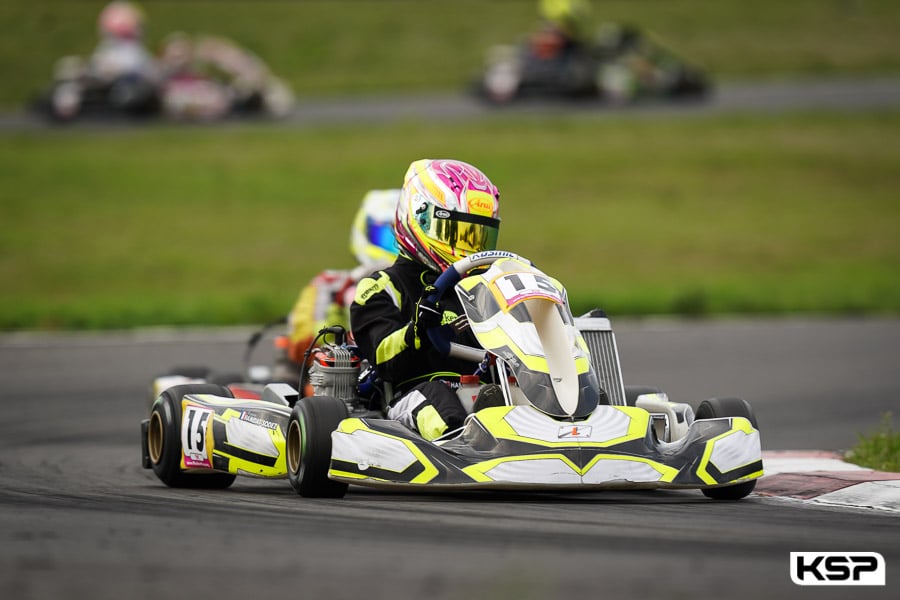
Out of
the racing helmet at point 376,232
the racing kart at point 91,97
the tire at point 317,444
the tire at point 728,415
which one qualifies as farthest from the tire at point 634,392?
the racing kart at point 91,97

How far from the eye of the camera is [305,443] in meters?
5.83

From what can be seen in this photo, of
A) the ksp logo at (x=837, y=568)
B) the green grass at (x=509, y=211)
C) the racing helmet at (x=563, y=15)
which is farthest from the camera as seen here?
the racing helmet at (x=563, y=15)

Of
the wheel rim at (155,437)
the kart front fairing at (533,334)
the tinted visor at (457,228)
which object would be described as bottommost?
the wheel rim at (155,437)

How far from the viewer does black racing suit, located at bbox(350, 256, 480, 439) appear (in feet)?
19.2

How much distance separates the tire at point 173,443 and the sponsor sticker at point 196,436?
5 cm

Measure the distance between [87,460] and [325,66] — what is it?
25.8 metres

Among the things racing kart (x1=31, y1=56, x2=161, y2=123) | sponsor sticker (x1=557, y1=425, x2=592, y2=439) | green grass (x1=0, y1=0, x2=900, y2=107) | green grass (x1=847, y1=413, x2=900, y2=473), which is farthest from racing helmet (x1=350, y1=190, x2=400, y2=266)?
green grass (x1=0, y1=0, x2=900, y2=107)

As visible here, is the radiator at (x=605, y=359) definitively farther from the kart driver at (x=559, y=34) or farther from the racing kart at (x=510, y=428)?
the kart driver at (x=559, y=34)

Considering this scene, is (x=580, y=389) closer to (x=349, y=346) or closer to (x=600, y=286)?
(x=349, y=346)

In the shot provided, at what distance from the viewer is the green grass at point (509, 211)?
1838cm

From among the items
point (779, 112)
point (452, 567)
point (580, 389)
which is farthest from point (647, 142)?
point (452, 567)

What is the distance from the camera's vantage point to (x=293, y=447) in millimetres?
6117

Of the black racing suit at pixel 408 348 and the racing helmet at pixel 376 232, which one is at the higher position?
the racing helmet at pixel 376 232

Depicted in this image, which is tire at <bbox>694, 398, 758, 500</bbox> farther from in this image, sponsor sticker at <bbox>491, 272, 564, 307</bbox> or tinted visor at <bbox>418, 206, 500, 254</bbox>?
tinted visor at <bbox>418, 206, 500, 254</bbox>
